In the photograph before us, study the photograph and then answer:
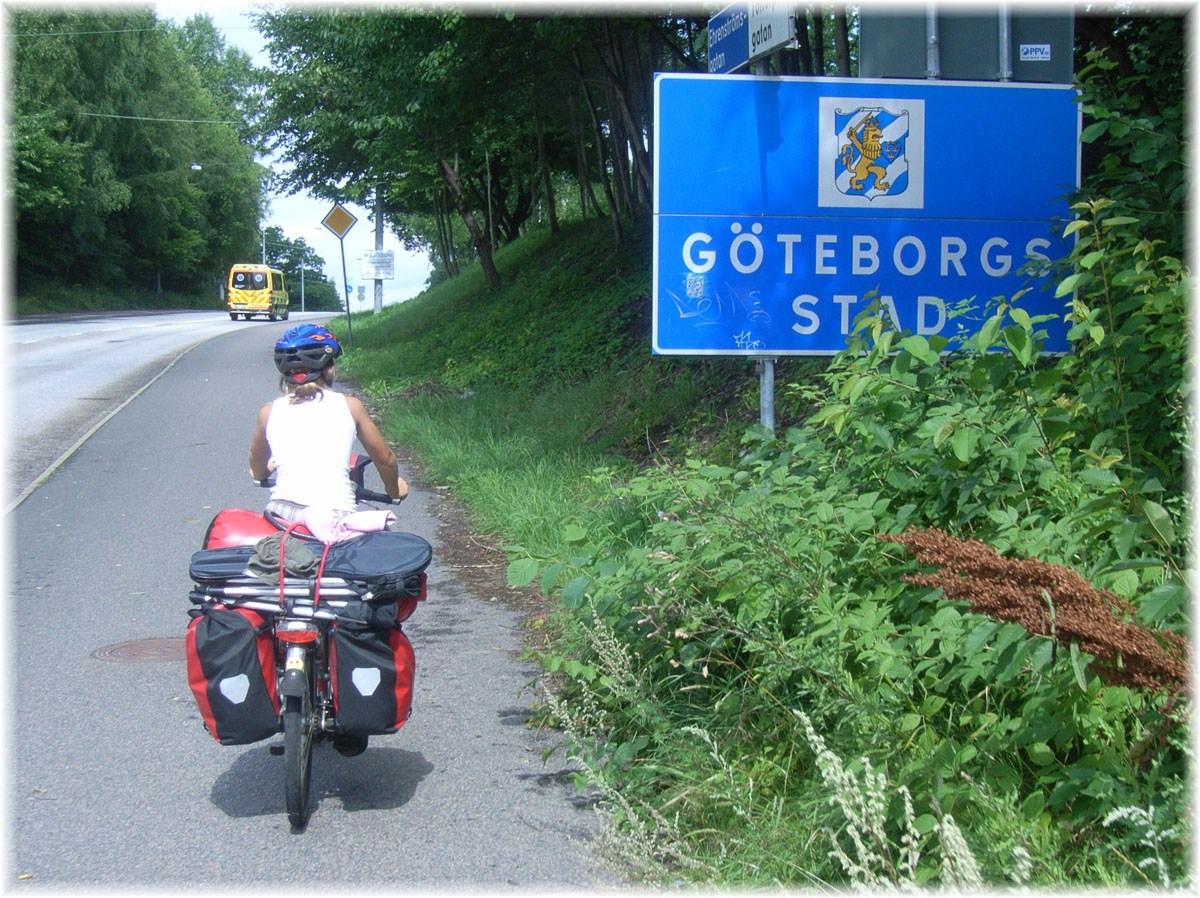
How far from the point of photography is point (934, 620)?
11.6 feet

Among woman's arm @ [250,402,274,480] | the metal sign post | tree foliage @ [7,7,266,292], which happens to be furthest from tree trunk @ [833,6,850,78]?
tree foliage @ [7,7,266,292]

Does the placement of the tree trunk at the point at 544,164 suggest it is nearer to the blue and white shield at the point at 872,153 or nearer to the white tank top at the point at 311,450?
the blue and white shield at the point at 872,153

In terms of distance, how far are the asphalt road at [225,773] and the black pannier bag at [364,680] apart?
14.2 inches

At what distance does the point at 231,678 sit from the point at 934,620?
222cm

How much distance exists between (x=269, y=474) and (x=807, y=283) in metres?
2.37

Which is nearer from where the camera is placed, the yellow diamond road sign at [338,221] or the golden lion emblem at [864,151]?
the golden lion emblem at [864,151]

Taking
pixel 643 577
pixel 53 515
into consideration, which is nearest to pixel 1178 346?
pixel 643 577

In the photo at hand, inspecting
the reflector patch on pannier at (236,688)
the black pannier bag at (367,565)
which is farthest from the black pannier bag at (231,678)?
the black pannier bag at (367,565)

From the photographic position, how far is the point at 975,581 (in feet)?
11.1

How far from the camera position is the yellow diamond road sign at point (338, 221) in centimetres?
2267

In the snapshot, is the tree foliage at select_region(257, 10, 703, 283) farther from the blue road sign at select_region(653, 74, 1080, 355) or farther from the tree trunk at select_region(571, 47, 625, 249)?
the blue road sign at select_region(653, 74, 1080, 355)

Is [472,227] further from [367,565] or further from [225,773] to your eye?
[367,565]

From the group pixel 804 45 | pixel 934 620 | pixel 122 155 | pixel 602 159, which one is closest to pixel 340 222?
pixel 602 159

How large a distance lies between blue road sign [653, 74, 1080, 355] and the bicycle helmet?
1.37m
